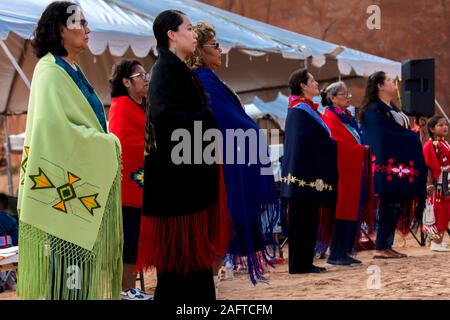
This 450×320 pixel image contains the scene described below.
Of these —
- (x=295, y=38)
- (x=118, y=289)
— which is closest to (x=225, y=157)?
(x=118, y=289)

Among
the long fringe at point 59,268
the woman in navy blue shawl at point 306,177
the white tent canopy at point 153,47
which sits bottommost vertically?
the long fringe at point 59,268

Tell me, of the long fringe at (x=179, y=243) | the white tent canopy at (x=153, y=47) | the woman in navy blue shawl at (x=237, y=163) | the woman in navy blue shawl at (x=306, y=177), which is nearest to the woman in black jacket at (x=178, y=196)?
the long fringe at (x=179, y=243)

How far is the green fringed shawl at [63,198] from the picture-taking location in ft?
12.2

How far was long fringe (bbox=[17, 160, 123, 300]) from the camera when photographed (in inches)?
146

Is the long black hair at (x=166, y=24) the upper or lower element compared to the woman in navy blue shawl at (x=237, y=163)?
upper

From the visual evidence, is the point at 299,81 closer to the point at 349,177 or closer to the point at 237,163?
the point at 349,177

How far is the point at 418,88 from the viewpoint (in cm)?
930

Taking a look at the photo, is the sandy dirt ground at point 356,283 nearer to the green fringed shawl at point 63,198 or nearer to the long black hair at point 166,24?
the green fringed shawl at point 63,198

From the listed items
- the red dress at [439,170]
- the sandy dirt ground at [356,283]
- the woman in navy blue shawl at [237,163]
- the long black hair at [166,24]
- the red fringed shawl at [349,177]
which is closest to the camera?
the long black hair at [166,24]

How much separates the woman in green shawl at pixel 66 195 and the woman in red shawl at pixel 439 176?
5904 mm

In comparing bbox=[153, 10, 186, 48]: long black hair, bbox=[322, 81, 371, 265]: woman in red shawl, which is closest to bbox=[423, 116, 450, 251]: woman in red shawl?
bbox=[322, 81, 371, 265]: woman in red shawl

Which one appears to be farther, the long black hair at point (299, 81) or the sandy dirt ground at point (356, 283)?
the long black hair at point (299, 81)
